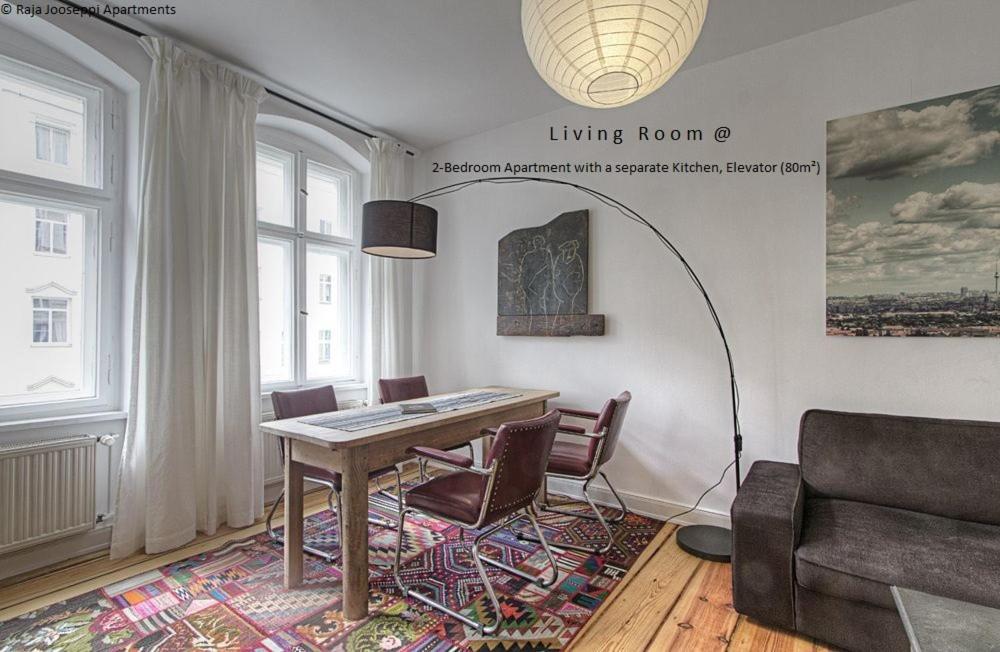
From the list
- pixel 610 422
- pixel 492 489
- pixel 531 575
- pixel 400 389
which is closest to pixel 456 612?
pixel 531 575

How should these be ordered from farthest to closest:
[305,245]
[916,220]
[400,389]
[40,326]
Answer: [305,245]
[400,389]
[40,326]
[916,220]

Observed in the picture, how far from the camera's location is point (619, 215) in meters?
3.29

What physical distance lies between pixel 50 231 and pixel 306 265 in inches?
60.5

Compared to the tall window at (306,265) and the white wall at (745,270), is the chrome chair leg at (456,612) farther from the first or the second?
the tall window at (306,265)

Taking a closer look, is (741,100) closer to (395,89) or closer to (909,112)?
(909,112)

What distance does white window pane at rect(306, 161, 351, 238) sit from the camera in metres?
3.96

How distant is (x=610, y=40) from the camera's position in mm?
1199

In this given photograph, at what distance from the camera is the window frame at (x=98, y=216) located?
8.41 ft

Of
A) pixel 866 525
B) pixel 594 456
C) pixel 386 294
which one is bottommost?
pixel 866 525

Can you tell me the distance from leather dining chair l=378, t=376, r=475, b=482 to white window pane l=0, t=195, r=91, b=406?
1.62 m

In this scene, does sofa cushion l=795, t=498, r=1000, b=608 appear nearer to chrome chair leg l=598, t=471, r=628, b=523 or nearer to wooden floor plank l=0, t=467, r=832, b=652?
wooden floor plank l=0, t=467, r=832, b=652

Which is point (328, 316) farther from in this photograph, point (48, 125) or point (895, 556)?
point (895, 556)

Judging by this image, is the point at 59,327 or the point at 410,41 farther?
the point at 410,41

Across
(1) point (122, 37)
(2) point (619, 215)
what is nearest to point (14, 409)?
(1) point (122, 37)
